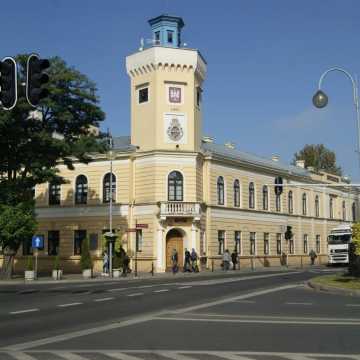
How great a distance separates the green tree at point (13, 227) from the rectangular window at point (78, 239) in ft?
41.2

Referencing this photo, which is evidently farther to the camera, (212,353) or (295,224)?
(295,224)

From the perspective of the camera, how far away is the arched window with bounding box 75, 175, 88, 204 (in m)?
51.1

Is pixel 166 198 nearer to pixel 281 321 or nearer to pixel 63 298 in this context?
pixel 63 298

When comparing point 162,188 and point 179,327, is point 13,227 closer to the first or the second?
point 162,188

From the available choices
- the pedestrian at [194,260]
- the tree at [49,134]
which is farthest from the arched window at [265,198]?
the tree at [49,134]

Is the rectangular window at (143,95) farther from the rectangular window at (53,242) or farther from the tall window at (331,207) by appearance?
the tall window at (331,207)

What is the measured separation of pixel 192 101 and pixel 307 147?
145 ft

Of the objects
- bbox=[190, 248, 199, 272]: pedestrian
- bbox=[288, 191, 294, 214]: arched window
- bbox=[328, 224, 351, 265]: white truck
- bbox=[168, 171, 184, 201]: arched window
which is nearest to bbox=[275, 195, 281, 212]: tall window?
bbox=[288, 191, 294, 214]: arched window

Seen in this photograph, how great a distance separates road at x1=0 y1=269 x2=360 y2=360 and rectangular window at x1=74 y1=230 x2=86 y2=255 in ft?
93.9

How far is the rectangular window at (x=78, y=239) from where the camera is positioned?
50562mm

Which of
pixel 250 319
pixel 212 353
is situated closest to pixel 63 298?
pixel 250 319

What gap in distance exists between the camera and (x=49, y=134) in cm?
3719

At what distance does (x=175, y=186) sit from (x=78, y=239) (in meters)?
9.65

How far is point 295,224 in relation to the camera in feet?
210
